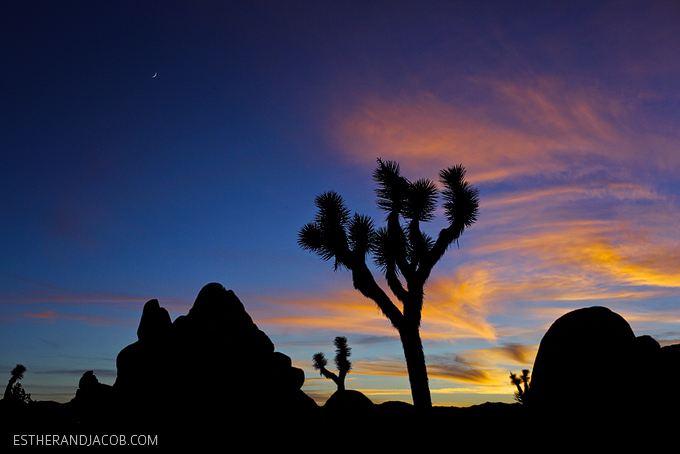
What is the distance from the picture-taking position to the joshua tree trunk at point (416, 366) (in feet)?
33.8

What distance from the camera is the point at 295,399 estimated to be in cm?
2108

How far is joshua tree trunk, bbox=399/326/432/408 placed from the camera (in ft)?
33.8

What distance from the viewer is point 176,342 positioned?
63.3 feet

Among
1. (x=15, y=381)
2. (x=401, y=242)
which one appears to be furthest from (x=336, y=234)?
(x=15, y=381)

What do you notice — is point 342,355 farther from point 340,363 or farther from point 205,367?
point 205,367

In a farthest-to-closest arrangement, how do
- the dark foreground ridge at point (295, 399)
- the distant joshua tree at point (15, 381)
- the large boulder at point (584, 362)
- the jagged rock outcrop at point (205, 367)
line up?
1. the distant joshua tree at point (15, 381)
2. the jagged rock outcrop at point (205, 367)
3. the large boulder at point (584, 362)
4. the dark foreground ridge at point (295, 399)

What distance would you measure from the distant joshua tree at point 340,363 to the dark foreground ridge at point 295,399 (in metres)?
1.02

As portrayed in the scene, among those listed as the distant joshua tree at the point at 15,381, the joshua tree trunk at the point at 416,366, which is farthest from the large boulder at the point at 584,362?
the distant joshua tree at the point at 15,381

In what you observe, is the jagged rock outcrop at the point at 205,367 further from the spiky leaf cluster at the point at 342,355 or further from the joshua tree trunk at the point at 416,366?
the joshua tree trunk at the point at 416,366

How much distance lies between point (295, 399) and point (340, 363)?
10.2 feet

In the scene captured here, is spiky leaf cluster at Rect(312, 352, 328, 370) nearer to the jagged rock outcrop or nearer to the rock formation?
the jagged rock outcrop

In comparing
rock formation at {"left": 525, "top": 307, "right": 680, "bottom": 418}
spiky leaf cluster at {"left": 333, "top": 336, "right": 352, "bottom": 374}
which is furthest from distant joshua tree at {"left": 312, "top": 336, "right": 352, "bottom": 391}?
rock formation at {"left": 525, "top": 307, "right": 680, "bottom": 418}

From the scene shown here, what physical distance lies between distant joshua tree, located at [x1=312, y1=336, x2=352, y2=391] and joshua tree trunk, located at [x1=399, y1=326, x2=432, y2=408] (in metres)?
10.7

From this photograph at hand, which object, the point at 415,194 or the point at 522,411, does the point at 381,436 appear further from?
the point at 415,194
